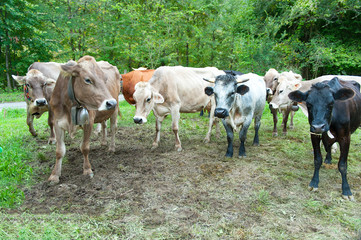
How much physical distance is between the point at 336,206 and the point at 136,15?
13.6 metres

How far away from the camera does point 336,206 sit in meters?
3.41

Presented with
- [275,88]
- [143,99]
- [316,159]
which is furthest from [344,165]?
[275,88]

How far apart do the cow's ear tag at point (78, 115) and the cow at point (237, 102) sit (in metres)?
2.33

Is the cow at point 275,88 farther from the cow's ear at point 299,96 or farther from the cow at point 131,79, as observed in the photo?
the cow at point 131,79

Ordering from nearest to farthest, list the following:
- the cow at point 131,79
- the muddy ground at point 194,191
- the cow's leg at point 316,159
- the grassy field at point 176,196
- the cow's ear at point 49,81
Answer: the grassy field at point 176,196 < the muddy ground at point 194,191 < the cow's leg at point 316,159 < the cow's ear at point 49,81 < the cow at point 131,79

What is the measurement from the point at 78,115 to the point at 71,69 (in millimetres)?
741

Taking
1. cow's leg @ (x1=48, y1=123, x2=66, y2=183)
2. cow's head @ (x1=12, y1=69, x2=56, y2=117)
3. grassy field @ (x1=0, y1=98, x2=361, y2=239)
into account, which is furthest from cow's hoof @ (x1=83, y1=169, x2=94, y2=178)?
cow's head @ (x1=12, y1=69, x2=56, y2=117)

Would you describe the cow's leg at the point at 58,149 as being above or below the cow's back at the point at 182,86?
below

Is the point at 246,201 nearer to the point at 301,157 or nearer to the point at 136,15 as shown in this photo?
the point at 301,157

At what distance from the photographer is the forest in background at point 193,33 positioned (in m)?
14.7

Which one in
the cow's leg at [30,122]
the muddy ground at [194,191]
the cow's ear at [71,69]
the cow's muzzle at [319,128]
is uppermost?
the cow's ear at [71,69]

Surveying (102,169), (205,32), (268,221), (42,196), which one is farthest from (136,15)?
(268,221)

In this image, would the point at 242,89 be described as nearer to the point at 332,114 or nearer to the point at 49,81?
the point at 332,114

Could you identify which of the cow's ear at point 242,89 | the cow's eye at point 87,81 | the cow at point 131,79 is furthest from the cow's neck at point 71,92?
the cow at point 131,79
